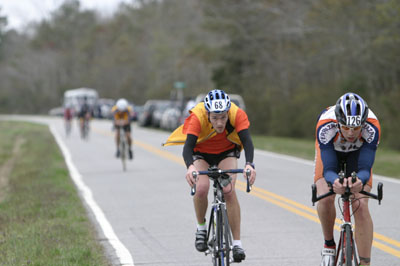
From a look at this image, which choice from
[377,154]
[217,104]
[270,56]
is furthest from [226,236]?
[270,56]

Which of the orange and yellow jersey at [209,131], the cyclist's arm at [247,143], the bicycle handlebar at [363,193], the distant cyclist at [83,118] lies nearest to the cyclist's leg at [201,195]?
the orange and yellow jersey at [209,131]

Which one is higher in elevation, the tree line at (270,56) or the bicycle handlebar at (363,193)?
the tree line at (270,56)

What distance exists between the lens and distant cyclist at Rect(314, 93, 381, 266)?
5.68 metres

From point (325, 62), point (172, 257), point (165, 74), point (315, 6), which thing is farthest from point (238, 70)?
point (172, 257)

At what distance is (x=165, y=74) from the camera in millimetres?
79812

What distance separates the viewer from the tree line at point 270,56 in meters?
29.2

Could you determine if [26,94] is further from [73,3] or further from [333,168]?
[333,168]

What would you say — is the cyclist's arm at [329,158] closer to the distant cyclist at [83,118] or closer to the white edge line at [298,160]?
the white edge line at [298,160]

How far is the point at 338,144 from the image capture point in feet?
20.3

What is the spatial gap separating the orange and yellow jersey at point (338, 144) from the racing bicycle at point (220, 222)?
0.83 metres

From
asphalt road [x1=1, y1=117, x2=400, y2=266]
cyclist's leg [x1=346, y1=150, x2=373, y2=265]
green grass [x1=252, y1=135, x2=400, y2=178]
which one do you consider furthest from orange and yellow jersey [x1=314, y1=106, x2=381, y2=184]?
green grass [x1=252, y1=135, x2=400, y2=178]

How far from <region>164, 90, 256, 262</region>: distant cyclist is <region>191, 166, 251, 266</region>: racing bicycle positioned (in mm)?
96

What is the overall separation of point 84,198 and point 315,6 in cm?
1985

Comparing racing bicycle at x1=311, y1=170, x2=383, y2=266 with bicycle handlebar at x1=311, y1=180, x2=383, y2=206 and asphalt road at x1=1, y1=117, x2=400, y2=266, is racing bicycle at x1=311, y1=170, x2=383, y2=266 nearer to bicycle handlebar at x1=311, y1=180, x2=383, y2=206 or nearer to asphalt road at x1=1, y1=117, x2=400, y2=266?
bicycle handlebar at x1=311, y1=180, x2=383, y2=206
